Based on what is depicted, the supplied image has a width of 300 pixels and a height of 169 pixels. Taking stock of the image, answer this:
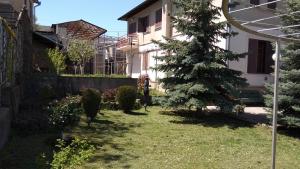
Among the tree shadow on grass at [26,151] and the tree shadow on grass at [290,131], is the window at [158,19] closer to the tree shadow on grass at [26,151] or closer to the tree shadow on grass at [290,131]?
the tree shadow on grass at [290,131]

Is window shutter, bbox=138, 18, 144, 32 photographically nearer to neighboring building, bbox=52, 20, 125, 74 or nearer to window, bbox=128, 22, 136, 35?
window, bbox=128, 22, 136, 35

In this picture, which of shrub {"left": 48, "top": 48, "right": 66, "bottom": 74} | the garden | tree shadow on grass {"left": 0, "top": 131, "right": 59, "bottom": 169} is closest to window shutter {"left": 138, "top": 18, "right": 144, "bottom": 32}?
shrub {"left": 48, "top": 48, "right": 66, "bottom": 74}

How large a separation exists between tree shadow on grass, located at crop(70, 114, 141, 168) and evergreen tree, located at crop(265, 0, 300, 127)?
15.6 feet

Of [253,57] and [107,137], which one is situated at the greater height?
[253,57]

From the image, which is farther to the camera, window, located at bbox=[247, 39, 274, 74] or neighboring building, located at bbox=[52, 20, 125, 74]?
neighboring building, located at bbox=[52, 20, 125, 74]

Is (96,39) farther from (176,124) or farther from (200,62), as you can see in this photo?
(176,124)

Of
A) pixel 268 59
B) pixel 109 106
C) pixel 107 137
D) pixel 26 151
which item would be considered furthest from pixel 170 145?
pixel 268 59

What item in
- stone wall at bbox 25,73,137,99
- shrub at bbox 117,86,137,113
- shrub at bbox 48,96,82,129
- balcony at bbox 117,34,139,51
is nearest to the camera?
shrub at bbox 48,96,82,129

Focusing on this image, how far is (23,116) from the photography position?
12.8 metres

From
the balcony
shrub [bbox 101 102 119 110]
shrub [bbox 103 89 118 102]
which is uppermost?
the balcony

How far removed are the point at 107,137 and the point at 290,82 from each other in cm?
638

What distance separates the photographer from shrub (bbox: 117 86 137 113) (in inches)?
704

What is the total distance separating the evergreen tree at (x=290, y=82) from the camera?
1427cm

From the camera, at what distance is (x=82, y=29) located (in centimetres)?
4991
